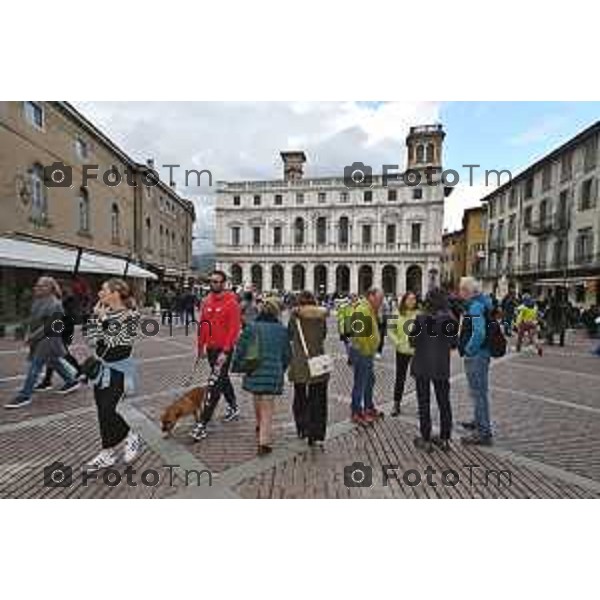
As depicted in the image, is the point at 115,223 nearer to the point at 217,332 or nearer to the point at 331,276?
the point at 217,332

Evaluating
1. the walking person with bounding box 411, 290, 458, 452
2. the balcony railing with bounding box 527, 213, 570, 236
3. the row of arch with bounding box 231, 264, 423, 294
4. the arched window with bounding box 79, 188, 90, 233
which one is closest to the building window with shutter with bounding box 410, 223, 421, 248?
the row of arch with bounding box 231, 264, 423, 294

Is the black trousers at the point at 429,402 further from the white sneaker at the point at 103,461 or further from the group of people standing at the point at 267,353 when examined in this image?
the white sneaker at the point at 103,461

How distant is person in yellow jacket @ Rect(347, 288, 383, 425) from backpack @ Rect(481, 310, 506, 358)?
1.24m

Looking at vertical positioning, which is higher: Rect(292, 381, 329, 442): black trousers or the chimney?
the chimney

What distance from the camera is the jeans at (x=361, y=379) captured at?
Result: 17.8 ft

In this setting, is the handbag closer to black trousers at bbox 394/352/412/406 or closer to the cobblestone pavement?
the cobblestone pavement

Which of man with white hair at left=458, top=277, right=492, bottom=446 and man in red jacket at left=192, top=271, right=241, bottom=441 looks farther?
man in red jacket at left=192, top=271, right=241, bottom=441

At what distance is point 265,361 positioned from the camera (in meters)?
4.37

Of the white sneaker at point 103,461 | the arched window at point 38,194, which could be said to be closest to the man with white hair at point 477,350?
the white sneaker at point 103,461

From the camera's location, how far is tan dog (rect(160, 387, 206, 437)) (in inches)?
197

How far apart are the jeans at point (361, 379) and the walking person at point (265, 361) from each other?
131 centimetres

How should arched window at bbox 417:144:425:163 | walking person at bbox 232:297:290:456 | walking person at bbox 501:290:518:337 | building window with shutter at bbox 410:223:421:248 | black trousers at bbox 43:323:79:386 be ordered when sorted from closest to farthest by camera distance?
walking person at bbox 232:297:290:456 → black trousers at bbox 43:323:79:386 → walking person at bbox 501:290:518:337 → arched window at bbox 417:144:425:163 → building window with shutter at bbox 410:223:421:248

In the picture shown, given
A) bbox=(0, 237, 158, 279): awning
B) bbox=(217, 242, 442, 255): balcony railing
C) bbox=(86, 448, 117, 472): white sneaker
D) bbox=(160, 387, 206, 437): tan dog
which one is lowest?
bbox=(86, 448, 117, 472): white sneaker

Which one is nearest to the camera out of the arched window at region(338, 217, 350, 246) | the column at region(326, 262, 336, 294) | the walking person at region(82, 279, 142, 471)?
the walking person at region(82, 279, 142, 471)
